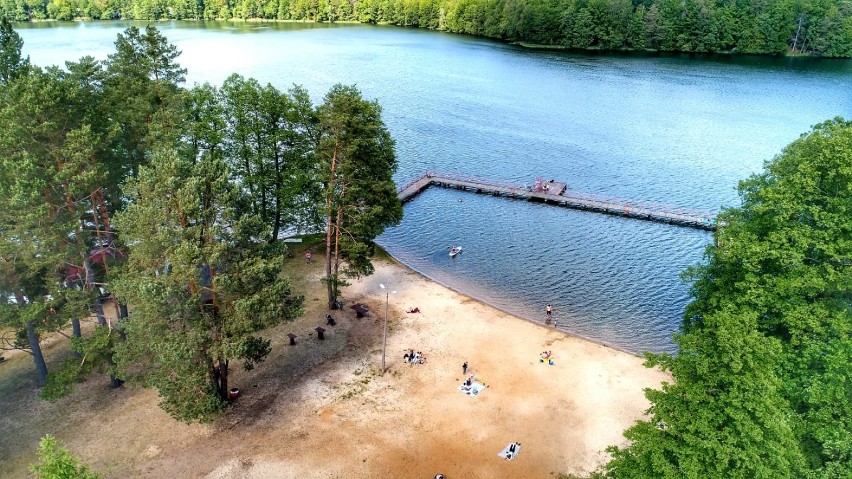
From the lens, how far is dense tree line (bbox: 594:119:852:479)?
17.3 metres

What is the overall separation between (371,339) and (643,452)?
21.1m

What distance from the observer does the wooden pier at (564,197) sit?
5909 cm

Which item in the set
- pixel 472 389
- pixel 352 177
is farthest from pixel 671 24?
pixel 472 389

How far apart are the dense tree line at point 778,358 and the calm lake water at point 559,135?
62.0ft

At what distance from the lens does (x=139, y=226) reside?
24.6 metres

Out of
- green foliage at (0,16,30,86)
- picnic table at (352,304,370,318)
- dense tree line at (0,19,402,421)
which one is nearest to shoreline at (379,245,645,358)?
picnic table at (352,304,370,318)

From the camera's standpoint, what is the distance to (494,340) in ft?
122

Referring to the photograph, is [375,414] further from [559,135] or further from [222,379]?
[559,135]

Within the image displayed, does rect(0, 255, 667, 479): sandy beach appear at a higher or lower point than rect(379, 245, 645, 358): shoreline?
lower

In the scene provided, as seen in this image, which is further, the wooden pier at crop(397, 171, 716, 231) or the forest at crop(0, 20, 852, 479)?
the wooden pier at crop(397, 171, 716, 231)

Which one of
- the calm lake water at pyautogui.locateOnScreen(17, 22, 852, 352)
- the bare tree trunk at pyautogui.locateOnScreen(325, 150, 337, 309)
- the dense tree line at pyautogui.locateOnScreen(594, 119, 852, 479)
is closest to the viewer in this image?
the dense tree line at pyautogui.locateOnScreen(594, 119, 852, 479)

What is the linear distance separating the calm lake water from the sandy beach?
846cm

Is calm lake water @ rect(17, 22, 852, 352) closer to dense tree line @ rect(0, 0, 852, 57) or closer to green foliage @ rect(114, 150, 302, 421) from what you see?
dense tree line @ rect(0, 0, 852, 57)

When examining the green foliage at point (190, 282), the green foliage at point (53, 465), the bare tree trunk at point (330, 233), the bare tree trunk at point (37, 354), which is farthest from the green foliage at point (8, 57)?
the green foliage at point (53, 465)
